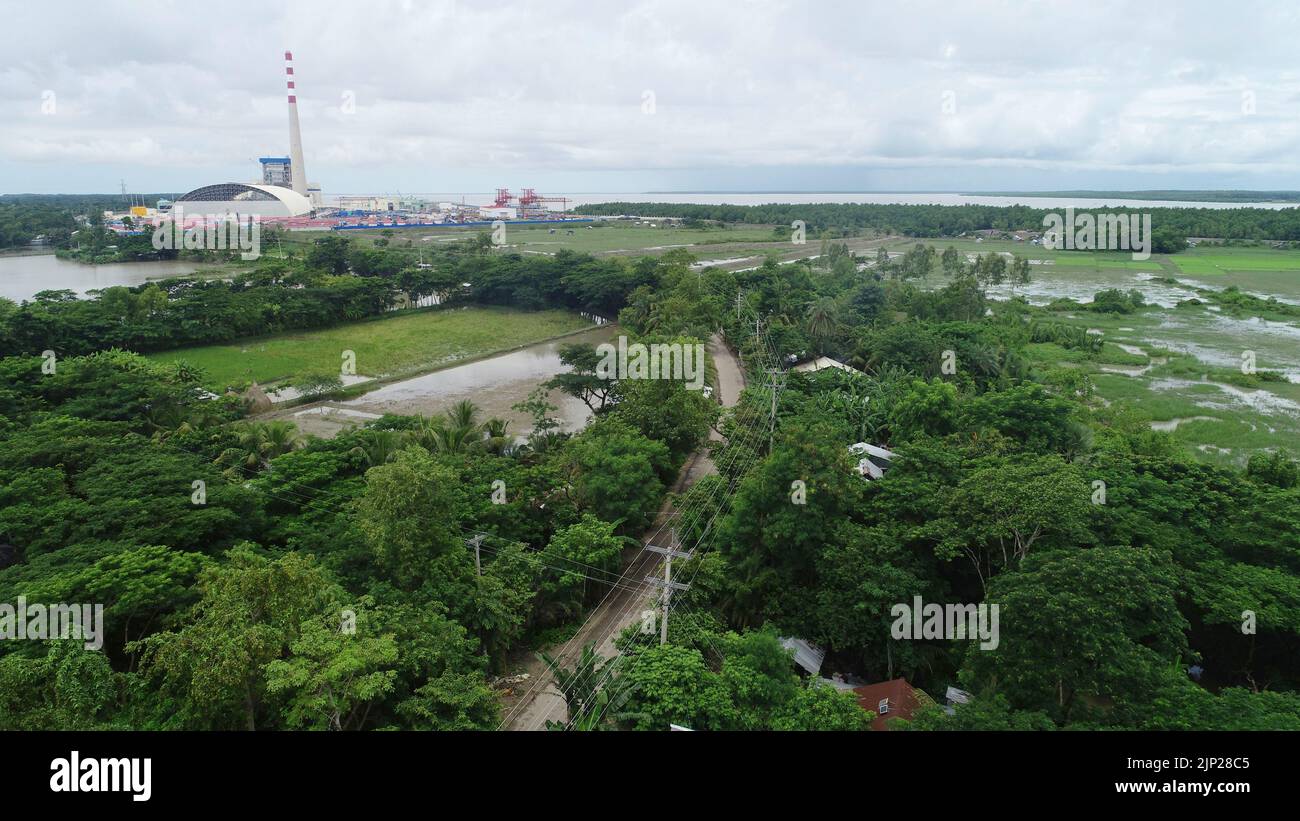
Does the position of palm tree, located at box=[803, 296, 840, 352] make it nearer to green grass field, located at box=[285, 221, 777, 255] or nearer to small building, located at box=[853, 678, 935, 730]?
small building, located at box=[853, 678, 935, 730]

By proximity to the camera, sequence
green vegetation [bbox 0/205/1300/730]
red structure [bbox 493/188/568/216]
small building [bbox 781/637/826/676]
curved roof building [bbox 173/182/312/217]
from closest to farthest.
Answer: green vegetation [bbox 0/205/1300/730] → small building [bbox 781/637/826/676] → curved roof building [bbox 173/182/312/217] → red structure [bbox 493/188/568/216]

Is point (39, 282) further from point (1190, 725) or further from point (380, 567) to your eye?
point (1190, 725)

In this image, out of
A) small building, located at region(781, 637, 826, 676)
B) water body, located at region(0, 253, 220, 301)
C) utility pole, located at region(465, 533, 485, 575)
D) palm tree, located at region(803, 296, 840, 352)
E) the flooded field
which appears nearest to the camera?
small building, located at region(781, 637, 826, 676)

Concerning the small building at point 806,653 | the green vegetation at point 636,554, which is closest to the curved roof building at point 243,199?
the green vegetation at point 636,554

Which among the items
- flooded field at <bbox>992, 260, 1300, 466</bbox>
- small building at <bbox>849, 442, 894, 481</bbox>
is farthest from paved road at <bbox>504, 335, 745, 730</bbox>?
Answer: flooded field at <bbox>992, 260, 1300, 466</bbox>

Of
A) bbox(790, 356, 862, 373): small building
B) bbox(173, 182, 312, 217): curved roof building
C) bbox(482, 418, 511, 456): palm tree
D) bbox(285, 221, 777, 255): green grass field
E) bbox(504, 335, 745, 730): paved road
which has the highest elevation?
bbox(173, 182, 312, 217): curved roof building

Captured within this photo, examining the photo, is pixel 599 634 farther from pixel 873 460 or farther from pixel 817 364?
pixel 817 364
